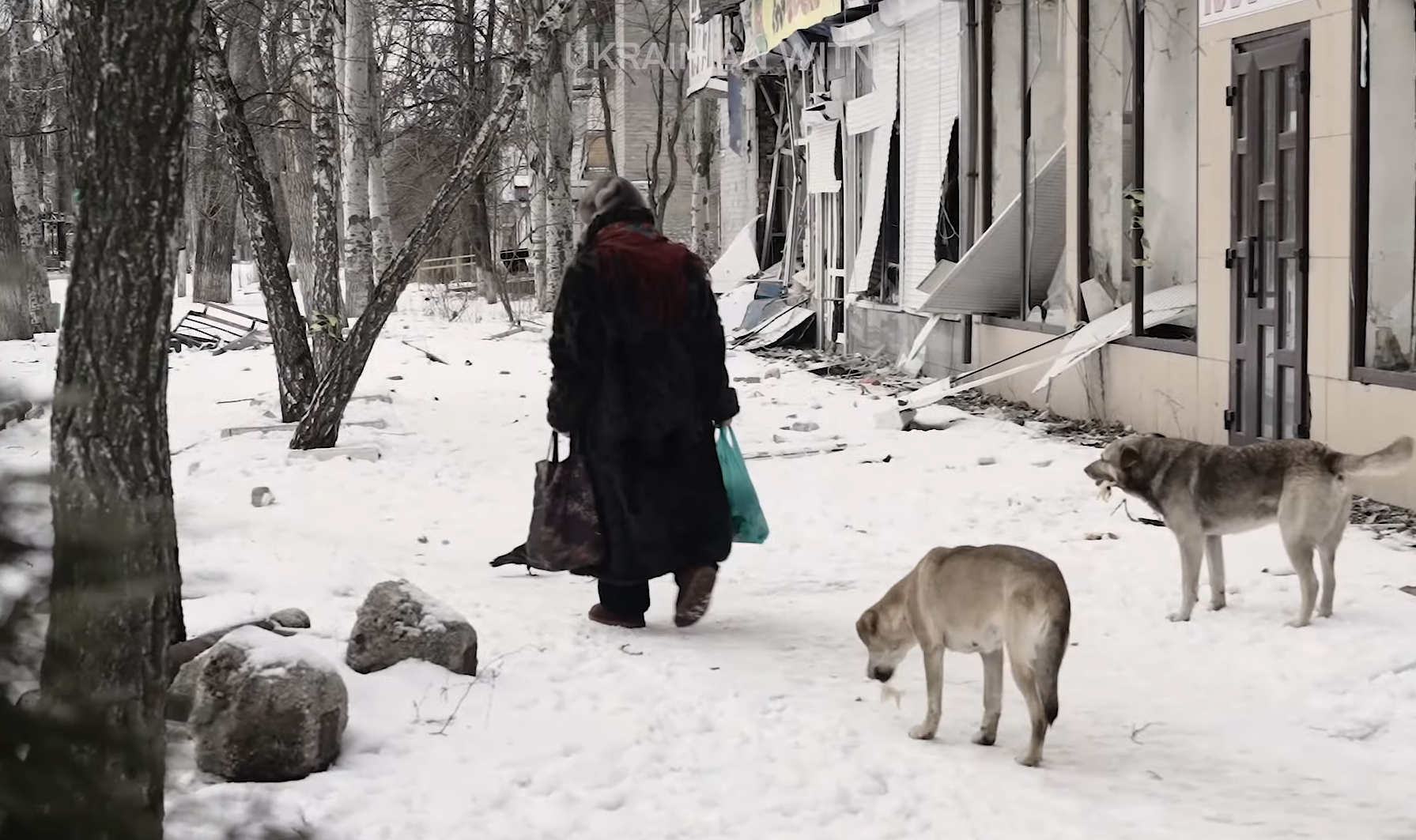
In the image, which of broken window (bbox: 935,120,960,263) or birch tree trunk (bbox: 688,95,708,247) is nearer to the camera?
broken window (bbox: 935,120,960,263)

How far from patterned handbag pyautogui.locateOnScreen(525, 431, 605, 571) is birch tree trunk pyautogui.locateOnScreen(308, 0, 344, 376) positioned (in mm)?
7210

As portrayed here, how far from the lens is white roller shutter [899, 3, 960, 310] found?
16.5 m

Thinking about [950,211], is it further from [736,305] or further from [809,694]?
A: [809,694]

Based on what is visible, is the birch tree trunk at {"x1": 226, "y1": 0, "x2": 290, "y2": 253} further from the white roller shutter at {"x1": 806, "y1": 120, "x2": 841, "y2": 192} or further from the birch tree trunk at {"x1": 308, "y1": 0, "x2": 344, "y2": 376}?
the white roller shutter at {"x1": 806, "y1": 120, "x2": 841, "y2": 192}

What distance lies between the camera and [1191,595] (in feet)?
22.4

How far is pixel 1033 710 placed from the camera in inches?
189

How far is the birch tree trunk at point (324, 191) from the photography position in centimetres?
1347

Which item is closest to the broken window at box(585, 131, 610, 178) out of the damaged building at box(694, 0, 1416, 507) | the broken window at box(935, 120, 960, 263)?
the damaged building at box(694, 0, 1416, 507)

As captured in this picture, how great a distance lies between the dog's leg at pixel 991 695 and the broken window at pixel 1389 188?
4.90 m

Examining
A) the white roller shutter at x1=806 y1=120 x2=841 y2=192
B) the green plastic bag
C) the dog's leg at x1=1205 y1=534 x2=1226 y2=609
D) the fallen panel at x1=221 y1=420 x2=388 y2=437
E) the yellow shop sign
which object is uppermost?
the yellow shop sign

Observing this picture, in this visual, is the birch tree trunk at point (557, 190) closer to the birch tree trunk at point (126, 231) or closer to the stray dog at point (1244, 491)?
the stray dog at point (1244, 491)

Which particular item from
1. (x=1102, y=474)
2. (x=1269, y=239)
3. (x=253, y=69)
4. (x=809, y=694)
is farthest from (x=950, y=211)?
(x=253, y=69)

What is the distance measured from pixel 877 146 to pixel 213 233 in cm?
1772

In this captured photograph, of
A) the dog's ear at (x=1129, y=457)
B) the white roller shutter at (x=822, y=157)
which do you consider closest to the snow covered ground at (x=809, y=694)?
the dog's ear at (x=1129, y=457)
